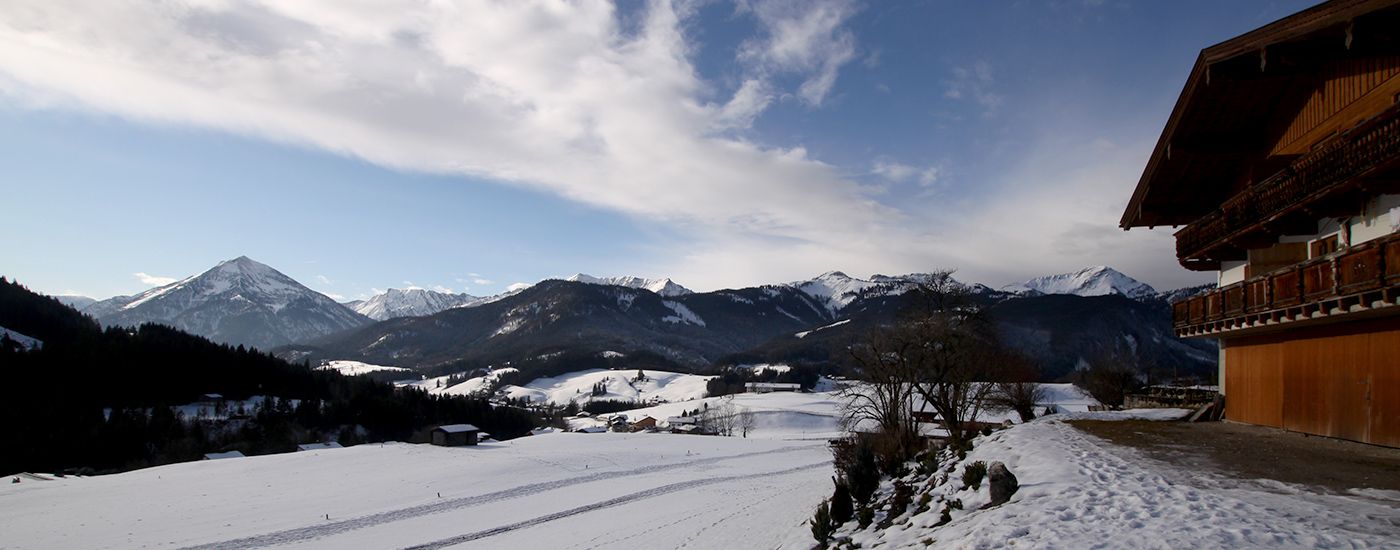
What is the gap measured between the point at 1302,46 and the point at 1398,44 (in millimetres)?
2259

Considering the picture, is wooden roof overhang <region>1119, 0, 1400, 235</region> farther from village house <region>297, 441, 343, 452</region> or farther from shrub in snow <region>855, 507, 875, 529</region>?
village house <region>297, 441, 343, 452</region>

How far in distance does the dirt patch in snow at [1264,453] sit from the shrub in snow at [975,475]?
3.46m

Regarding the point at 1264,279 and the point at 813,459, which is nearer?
the point at 1264,279

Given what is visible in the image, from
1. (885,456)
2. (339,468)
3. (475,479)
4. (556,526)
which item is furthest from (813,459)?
(885,456)

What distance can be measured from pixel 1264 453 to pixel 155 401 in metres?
148

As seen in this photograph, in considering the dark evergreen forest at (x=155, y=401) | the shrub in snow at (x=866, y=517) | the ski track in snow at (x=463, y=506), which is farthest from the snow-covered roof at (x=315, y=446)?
the shrub in snow at (x=866, y=517)

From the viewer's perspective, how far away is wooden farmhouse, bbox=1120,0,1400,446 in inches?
555

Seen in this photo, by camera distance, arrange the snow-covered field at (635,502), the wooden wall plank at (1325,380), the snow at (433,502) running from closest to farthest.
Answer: the snow-covered field at (635,502) < the wooden wall plank at (1325,380) < the snow at (433,502)

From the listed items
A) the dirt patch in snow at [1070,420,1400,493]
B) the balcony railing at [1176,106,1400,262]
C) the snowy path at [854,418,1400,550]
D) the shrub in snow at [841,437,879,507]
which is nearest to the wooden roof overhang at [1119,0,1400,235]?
the balcony railing at [1176,106,1400,262]

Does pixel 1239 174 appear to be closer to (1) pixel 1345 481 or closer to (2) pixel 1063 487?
(1) pixel 1345 481

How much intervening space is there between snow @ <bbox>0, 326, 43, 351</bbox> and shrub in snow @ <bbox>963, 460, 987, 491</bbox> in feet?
510

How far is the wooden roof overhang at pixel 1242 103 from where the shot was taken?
49.0ft

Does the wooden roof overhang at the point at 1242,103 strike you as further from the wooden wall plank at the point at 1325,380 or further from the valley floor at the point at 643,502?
the valley floor at the point at 643,502

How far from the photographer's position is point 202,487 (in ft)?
171
